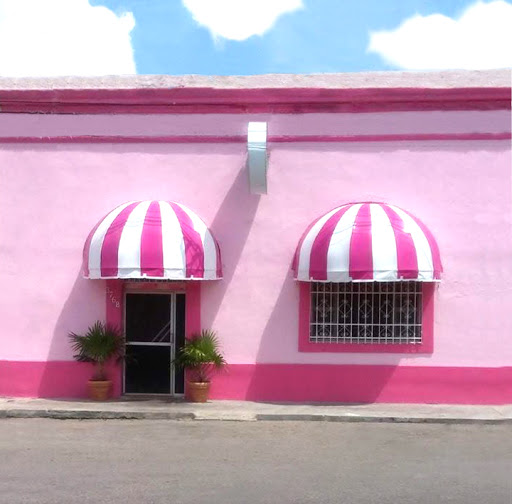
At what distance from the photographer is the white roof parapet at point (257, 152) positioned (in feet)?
37.8

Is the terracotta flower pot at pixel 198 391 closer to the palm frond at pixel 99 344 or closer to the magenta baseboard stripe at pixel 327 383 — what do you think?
the magenta baseboard stripe at pixel 327 383

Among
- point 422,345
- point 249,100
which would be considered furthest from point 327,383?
point 249,100

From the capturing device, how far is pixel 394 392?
12.0 metres

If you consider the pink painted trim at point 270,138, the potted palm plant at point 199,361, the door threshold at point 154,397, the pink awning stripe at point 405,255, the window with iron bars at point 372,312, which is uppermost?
the pink painted trim at point 270,138

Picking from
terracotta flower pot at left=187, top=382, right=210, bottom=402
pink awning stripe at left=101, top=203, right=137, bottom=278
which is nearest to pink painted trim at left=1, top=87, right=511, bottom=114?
pink awning stripe at left=101, top=203, right=137, bottom=278

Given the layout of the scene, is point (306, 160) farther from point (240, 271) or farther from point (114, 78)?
point (114, 78)

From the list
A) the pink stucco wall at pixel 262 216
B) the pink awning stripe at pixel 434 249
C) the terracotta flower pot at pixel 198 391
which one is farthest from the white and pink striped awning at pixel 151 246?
the pink awning stripe at pixel 434 249

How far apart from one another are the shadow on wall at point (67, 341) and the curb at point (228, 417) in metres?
1.23

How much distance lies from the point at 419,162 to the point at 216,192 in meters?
3.20

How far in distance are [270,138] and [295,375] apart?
3721 mm

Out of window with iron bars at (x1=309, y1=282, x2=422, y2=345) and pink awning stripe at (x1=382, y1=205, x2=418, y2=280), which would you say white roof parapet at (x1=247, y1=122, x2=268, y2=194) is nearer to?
window with iron bars at (x1=309, y1=282, x2=422, y2=345)

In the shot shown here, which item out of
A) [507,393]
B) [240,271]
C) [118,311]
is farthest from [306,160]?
[507,393]

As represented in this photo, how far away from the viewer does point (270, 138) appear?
12234mm

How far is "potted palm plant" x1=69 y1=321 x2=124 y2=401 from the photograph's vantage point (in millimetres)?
11867
